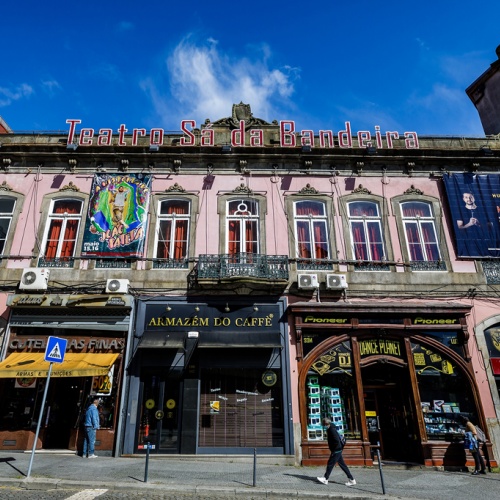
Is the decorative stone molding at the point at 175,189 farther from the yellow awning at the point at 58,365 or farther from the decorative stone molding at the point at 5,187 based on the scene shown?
the yellow awning at the point at 58,365

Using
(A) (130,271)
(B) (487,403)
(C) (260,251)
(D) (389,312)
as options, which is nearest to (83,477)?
(A) (130,271)

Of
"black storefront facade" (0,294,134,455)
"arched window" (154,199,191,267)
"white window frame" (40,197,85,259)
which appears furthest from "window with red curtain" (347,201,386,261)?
"white window frame" (40,197,85,259)

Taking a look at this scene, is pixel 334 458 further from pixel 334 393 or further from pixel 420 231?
pixel 420 231

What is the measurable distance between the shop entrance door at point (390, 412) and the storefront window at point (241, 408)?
117 inches

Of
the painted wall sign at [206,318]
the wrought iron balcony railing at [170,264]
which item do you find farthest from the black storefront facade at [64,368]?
the wrought iron balcony railing at [170,264]

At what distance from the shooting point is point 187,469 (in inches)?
375

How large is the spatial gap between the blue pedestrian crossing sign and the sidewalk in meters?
2.48

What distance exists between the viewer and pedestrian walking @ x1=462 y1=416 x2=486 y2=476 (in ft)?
34.1

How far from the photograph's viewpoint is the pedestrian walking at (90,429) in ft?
34.7

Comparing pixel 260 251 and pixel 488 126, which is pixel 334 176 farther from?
pixel 488 126

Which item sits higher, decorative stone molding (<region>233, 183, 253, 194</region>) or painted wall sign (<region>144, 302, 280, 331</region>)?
decorative stone molding (<region>233, 183, 253, 194</region>)

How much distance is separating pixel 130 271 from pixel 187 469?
6540 millimetres

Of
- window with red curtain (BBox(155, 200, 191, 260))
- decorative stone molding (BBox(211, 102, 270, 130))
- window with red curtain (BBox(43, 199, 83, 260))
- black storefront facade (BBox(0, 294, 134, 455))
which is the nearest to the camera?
black storefront facade (BBox(0, 294, 134, 455))

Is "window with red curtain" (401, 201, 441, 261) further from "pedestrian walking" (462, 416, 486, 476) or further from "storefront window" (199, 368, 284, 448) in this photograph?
"storefront window" (199, 368, 284, 448)
